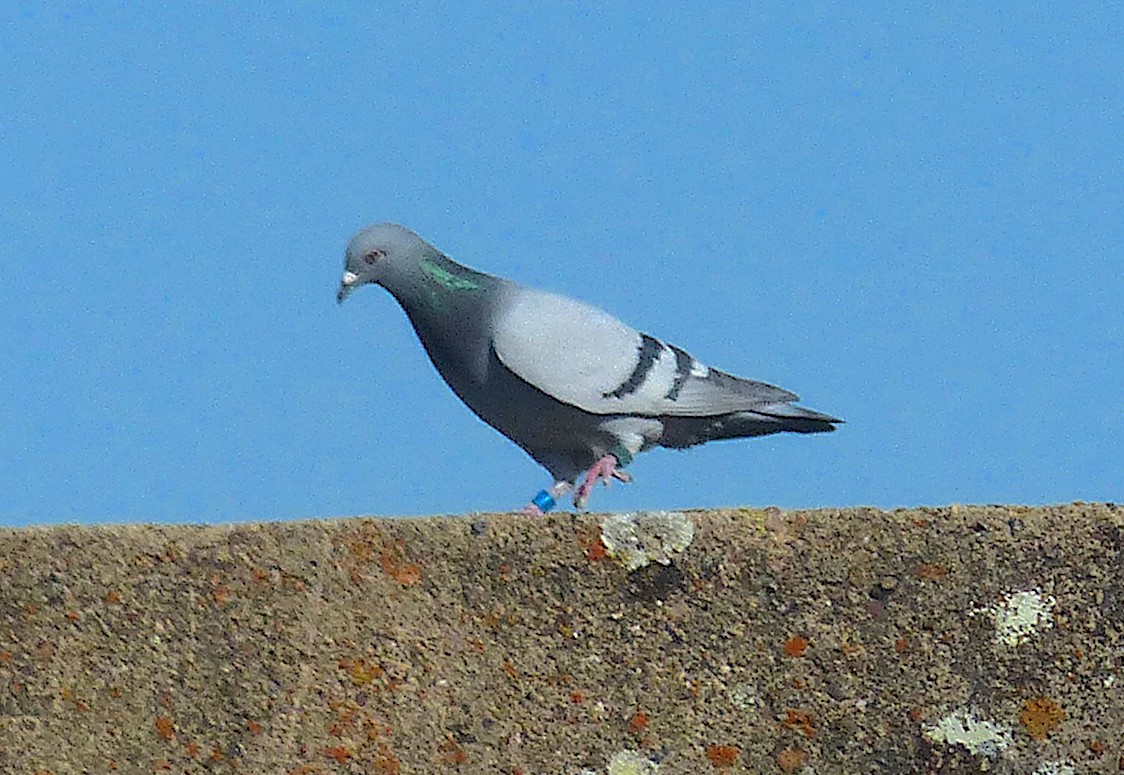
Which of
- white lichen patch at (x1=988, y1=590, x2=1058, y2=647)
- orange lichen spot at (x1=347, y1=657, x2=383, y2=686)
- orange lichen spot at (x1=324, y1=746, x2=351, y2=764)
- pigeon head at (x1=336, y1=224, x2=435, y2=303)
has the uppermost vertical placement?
pigeon head at (x1=336, y1=224, x2=435, y2=303)

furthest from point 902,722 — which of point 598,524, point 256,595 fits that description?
point 256,595

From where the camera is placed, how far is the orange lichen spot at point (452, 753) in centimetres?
199

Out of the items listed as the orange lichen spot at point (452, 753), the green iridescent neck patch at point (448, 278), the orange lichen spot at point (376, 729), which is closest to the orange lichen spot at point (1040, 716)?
the orange lichen spot at point (452, 753)

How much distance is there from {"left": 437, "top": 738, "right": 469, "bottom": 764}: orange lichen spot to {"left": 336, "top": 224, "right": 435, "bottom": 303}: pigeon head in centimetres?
178

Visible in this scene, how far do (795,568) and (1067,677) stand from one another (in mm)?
422

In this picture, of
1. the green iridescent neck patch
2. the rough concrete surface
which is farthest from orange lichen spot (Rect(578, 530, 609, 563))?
the green iridescent neck patch

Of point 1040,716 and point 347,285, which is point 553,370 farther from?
point 1040,716

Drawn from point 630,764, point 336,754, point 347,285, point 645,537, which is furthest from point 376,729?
point 347,285

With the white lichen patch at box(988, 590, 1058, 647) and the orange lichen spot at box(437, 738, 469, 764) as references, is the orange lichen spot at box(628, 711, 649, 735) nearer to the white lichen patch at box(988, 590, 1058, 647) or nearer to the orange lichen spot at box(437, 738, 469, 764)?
the orange lichen spot at box(437, 738, 469, 764)

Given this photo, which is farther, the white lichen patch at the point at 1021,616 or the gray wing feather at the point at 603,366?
the gray wing feather at the point at 603,366

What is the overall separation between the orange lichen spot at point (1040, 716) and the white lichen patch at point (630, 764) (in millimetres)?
542

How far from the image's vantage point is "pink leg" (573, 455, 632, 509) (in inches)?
130

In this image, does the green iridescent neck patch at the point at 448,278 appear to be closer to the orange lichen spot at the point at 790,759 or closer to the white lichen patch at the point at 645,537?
the white lichen patch at the point at 645,537

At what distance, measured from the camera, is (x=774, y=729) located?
1968 mm
